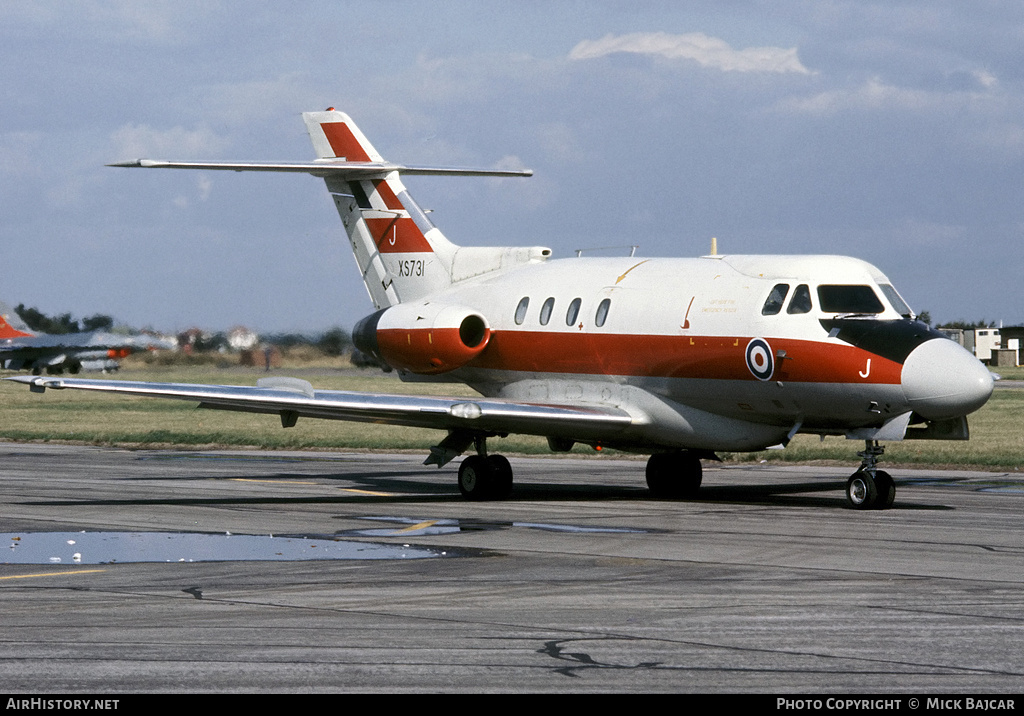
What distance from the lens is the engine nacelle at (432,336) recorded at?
22.8 meters

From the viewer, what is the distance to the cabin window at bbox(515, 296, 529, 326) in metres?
22.5

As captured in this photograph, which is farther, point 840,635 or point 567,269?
point 567,269

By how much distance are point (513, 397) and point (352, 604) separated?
38.8 feet

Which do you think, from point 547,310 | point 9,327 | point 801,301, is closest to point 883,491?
point 801,301

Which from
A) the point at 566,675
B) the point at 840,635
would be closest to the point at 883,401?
Answer: the point at 840,635

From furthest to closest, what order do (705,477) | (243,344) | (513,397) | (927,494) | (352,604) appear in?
(243,344)
(705,477)
(513,397)
(927,494)
(352,604)

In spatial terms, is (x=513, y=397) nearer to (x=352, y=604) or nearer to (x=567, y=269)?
(x=567, y=269)

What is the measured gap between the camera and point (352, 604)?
11.1 meters

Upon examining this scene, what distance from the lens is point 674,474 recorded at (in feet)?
72.6

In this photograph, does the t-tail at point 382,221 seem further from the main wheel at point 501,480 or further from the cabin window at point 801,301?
the cabin window at point 801,301

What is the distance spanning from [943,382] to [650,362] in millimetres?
4531

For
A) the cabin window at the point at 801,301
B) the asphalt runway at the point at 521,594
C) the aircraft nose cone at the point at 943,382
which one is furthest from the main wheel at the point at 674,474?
the aircraft nose cone at the point at 943,382

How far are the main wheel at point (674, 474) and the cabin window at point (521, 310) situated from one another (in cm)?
307

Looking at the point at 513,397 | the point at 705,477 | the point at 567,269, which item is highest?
the point at 567,269
